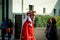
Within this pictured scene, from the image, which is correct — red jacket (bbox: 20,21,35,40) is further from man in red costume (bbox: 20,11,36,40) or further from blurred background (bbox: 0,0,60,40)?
blurred background (bbox: 0,0,60,40)

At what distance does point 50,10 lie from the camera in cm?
2241

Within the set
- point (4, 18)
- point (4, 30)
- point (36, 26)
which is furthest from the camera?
point (4, 18)

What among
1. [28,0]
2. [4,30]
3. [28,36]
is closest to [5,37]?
[4,30]

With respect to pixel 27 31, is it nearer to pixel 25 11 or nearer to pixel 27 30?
pixel 27 30

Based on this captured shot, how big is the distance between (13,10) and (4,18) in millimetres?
930

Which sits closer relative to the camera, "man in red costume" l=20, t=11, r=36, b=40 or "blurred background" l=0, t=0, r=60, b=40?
"man in red costume" l=20, t=11, r=36, b=40

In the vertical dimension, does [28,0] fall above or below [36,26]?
above

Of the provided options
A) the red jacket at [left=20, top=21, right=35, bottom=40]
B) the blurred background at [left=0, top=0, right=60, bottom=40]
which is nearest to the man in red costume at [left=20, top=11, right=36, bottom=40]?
the red jacket at [left=20, top=21, right=35, bottom=40]

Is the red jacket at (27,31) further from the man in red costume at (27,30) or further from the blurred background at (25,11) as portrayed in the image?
the blurred background at (25,11)

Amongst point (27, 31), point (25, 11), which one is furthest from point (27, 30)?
point (25, 11)

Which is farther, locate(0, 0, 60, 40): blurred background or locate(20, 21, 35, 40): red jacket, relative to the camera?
locate(0, 0, 60, 40): blurred background

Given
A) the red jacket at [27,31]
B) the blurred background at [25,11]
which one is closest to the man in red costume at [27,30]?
the red jacket at [27,31]

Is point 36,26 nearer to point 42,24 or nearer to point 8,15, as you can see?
point 42,24

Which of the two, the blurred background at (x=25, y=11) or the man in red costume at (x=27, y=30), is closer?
the man in red costume at (x=27, y=30)
